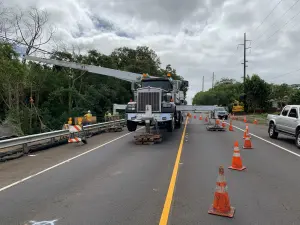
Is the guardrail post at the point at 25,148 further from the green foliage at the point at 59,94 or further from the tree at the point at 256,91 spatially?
the tree at the point at 256,91

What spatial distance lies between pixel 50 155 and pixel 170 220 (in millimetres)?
7561

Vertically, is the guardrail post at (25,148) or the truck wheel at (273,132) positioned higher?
the truck wheel at (273,132)

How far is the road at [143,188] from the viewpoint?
4.83 m

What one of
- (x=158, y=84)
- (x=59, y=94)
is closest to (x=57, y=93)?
(x=59, y=94)

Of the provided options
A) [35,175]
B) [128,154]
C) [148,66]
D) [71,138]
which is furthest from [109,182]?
[148,66]

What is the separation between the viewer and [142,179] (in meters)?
7.18

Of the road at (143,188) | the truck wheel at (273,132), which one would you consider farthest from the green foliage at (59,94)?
the truck wheel at (273,132)

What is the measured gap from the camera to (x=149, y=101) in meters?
15.0

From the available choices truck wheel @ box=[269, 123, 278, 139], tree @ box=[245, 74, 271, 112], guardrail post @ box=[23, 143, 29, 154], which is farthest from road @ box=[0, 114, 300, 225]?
tree @ box=[245, 74, 271, 112]

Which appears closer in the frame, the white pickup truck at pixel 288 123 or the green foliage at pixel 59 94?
the white pickup truck at pixel 288 123

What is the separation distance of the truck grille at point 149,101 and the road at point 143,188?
431 centimetres

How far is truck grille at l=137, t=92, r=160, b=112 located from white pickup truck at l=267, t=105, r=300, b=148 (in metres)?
6.31

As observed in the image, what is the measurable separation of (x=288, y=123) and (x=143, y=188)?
10.4 m

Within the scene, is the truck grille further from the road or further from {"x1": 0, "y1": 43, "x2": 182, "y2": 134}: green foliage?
{"x1": 0, "y1": 43, "x2": 182, "y2": 134}: green foliage
